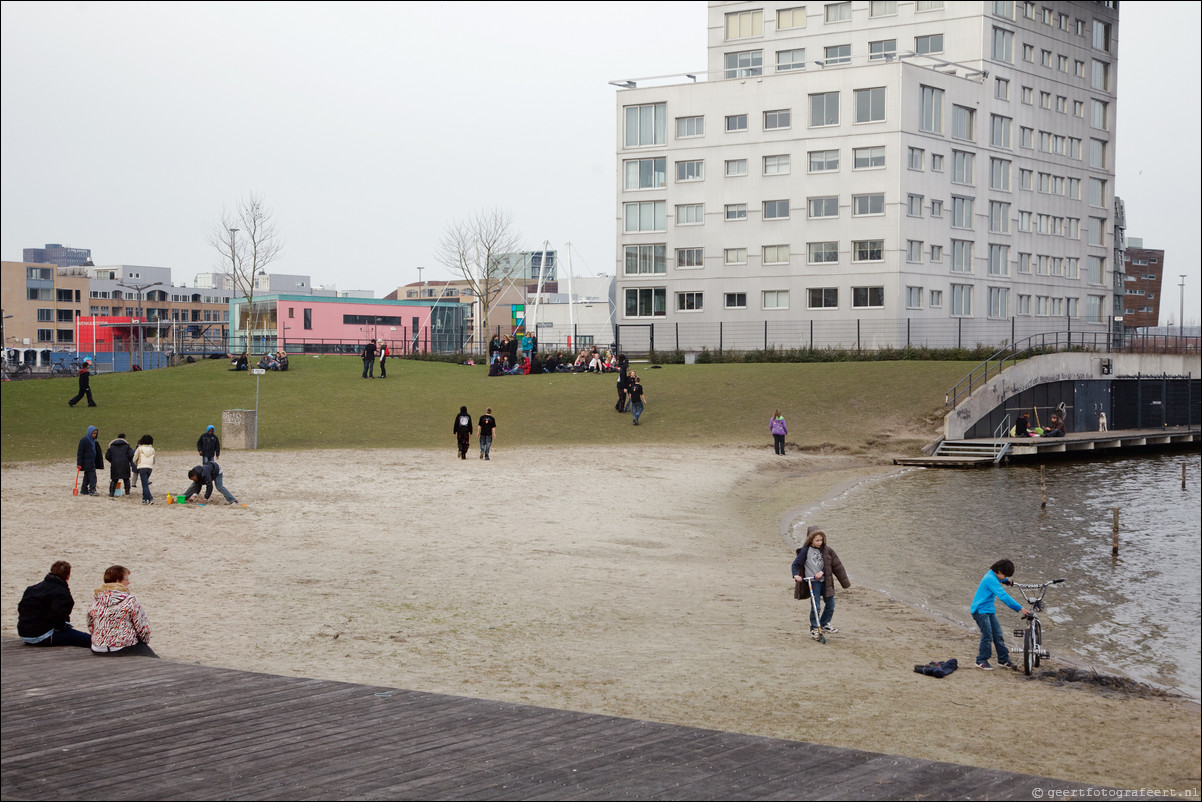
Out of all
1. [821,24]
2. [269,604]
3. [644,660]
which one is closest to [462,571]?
[269,604]

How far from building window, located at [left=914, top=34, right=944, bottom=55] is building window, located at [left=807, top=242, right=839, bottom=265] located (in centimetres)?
1742

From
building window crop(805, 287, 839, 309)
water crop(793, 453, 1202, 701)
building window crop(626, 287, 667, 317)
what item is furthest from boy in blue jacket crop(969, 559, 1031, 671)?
building window crop(626, 287, 667, 317)

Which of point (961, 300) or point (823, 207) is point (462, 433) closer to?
point (823, 207)

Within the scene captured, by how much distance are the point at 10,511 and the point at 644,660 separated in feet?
50.8

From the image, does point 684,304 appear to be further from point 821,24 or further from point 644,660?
point 644,660

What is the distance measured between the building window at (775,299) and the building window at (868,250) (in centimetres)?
504

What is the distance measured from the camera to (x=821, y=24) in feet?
257

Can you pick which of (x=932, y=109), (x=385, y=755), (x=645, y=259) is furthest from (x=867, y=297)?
(x=385, y=755)

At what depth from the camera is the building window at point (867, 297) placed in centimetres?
6588

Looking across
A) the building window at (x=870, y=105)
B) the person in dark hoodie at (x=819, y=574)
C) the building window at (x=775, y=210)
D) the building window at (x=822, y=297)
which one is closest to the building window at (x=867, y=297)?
the building window at (x=822, y=297)

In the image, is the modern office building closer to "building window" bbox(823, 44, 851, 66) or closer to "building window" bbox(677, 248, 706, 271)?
"building window" bbox(823, 44, 851, 66)

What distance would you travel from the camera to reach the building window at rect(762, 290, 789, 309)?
69312 millimetres

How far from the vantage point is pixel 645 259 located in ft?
243

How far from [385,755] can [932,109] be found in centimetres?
6644
